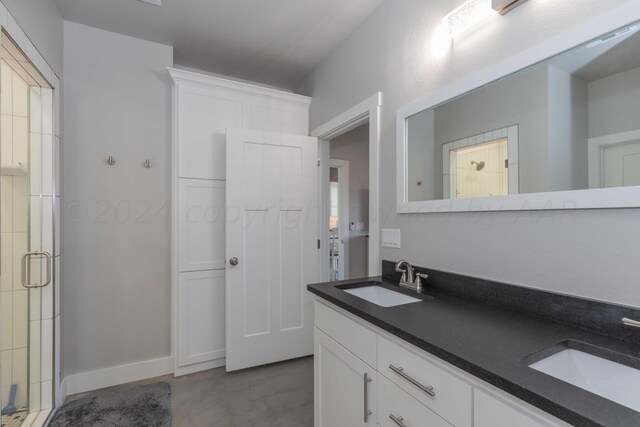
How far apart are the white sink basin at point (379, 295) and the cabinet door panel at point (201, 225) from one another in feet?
4.37

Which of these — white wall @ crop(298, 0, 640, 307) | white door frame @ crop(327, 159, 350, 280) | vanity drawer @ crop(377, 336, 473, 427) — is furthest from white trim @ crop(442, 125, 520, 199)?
white door frame @ crop(327, 159, 350, 280)

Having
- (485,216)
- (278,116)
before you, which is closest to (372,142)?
(485,216)

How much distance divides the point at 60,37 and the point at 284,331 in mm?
2769

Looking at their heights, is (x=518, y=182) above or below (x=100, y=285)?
above

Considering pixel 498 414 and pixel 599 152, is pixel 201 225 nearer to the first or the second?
pixel 498 414

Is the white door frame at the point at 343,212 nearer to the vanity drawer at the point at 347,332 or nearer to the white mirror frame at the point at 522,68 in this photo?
the white mirror frame at the point at 522,68

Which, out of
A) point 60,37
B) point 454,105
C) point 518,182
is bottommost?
point 518,182

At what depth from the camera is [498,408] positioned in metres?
0.70

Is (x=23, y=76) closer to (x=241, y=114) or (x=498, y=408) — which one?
(x=241, y=114)

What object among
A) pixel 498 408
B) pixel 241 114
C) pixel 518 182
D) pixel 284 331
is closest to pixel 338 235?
pixel 284 331

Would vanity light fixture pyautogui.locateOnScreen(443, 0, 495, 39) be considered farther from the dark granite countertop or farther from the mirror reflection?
the dark granite countertop

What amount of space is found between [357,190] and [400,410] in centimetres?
366

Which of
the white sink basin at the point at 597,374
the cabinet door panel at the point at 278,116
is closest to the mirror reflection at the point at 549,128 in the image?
the white sink basin at the point at 597,374

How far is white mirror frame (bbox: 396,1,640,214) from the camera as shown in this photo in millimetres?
912
